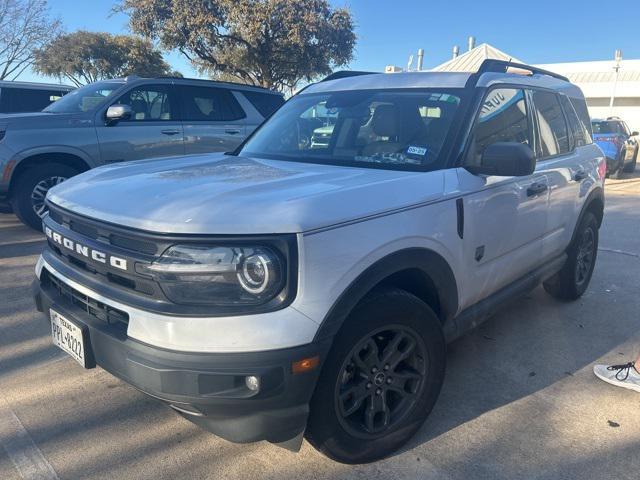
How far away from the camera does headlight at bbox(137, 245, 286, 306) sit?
1.93m

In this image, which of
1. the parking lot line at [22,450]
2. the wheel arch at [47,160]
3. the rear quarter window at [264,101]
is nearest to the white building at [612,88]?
the rear quarter window at [264,101]

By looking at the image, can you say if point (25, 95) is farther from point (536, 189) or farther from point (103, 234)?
point (536, 189)

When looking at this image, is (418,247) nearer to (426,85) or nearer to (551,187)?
(426,85)

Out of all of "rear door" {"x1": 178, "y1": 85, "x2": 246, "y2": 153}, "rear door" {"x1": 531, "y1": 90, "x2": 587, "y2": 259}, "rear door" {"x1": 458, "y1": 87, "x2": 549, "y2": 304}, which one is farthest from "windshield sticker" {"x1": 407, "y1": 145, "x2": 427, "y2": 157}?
→ "rear door" {"x1": 178, "y1": 85, "x2": 246, "y2": 153}

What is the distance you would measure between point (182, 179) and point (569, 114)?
3349 mm

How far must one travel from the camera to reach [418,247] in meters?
2.47

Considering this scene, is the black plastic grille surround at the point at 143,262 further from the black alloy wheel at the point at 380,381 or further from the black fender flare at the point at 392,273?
the black alloy wheel at the point at 380,381

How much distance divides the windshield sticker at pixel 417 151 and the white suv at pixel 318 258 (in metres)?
0.03

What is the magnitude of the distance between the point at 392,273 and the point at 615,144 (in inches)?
579

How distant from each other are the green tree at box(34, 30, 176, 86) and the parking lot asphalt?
25561 millimetres

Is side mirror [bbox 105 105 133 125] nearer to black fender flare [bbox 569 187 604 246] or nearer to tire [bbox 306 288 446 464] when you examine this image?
tire [bbox 306 288 446 464]

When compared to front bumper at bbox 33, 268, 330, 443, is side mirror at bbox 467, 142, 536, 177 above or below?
above

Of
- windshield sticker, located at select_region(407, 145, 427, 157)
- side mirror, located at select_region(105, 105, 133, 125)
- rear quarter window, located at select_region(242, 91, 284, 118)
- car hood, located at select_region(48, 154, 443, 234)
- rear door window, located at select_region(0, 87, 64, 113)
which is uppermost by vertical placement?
rear door window, located at select_region(0, 87, 64, 113)

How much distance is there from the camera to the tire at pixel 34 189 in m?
6.16
